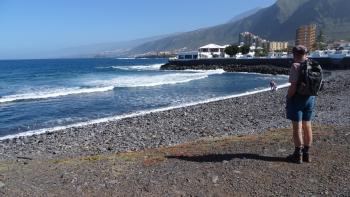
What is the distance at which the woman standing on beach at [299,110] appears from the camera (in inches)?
261

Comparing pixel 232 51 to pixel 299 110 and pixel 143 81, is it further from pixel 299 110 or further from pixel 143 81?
pixel 299 110

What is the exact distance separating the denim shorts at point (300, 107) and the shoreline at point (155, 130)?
14.7 ft

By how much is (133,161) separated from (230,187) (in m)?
2.09

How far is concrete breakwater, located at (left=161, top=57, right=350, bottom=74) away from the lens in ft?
190

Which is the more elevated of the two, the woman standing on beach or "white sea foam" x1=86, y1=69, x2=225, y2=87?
the woman standing on beach

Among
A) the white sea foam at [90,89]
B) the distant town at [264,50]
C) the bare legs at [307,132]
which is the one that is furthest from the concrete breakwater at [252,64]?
the bare legs at [307,132]

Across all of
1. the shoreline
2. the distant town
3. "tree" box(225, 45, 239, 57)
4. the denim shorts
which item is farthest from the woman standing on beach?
"tree" box(225, 45, 239, 57)

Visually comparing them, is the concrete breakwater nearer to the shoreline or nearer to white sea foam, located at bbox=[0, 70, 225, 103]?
white sea foam, located at bbox=[0, 70, 225, 103]

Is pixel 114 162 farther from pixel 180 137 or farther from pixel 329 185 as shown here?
pixel 180 137

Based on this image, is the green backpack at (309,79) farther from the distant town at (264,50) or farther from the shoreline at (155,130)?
the distant town at (264,50)

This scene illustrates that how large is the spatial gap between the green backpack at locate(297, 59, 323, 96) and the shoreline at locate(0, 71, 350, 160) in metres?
4.81

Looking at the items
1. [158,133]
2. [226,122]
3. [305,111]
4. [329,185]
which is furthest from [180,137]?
[329,185]

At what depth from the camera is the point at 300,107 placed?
6.77 meters

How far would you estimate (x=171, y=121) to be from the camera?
16812 millimetres
